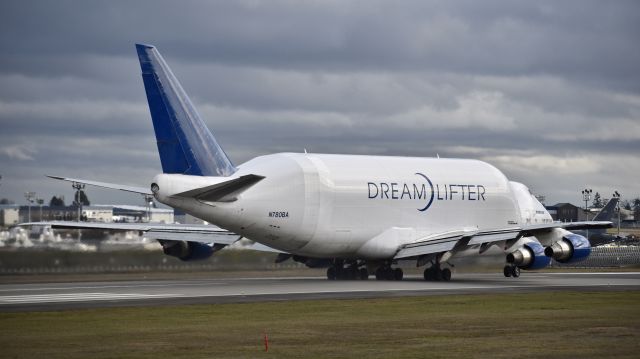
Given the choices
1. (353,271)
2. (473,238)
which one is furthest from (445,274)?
(353,271)

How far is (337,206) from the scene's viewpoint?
48562mm

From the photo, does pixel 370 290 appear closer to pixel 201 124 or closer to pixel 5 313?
pixel 201 124

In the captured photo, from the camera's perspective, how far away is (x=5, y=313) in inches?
1174

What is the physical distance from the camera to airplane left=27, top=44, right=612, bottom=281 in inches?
1654

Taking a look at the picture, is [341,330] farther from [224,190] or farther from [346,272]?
[346,272]

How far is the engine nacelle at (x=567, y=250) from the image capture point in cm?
4778

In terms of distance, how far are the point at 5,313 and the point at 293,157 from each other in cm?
2032

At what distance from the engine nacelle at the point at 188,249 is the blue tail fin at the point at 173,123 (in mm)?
8787

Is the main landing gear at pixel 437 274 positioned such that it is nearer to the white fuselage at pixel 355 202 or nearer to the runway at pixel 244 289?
the runway at pixel 244 289

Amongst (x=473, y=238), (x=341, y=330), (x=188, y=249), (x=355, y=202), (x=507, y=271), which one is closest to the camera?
(x=341, y=330)

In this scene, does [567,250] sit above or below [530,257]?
above

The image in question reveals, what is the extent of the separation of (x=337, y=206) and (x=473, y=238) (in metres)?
6.31

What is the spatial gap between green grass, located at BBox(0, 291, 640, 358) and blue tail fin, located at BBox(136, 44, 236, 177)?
10.3m

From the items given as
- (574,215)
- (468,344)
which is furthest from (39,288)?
(574,215)
